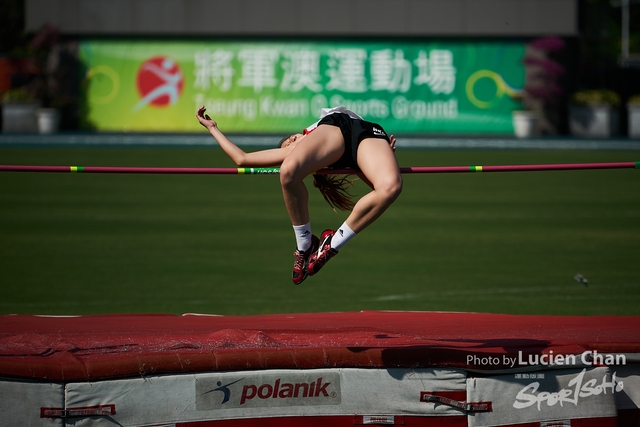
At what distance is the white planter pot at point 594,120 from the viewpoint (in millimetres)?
29797

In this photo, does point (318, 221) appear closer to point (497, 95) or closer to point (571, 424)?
point (571, 424)

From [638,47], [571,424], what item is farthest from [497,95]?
[638,47]

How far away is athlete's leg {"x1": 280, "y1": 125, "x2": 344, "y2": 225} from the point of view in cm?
542

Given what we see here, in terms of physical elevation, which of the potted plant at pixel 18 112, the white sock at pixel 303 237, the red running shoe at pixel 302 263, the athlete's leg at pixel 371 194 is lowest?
the red running shoe at pixel 302 263

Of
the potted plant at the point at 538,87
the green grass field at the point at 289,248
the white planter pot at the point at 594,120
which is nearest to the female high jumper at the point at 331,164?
the green grass field at the point at 289,248

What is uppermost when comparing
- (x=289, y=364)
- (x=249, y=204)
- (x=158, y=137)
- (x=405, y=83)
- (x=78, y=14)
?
(x=78, y=14)

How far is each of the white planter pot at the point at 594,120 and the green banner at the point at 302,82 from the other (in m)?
2.24

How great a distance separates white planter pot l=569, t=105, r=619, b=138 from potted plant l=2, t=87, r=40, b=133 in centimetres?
2010

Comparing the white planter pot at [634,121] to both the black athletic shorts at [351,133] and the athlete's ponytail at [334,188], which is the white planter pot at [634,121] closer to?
the athlete's ponytail at [334,188]

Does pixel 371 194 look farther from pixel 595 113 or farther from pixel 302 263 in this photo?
pixel 595 113

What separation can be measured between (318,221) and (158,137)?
16319mm

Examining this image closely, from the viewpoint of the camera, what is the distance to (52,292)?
31.2 ft

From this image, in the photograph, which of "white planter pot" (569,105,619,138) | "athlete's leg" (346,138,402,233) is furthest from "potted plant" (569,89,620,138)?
"athlete's leg" (346,138,402,233)

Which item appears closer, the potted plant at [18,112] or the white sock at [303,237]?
the white sock at [303,237]
